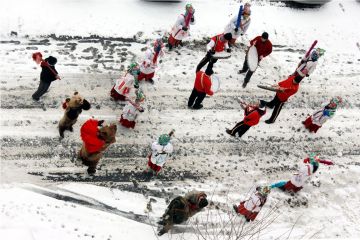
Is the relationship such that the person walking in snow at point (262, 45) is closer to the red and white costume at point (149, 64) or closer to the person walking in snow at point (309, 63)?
the person walking in snow at point (309, 63)

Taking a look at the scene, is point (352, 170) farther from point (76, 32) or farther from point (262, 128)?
point (76, 32)

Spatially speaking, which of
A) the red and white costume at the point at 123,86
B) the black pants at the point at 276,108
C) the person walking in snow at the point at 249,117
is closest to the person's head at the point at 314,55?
the black pants at the point at 276,108

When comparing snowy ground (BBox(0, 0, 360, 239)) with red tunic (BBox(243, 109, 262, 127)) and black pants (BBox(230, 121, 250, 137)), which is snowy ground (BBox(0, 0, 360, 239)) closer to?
black pants (BBox(230, 121, 250, 137))

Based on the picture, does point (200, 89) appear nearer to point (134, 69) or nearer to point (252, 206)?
point (134, 69)

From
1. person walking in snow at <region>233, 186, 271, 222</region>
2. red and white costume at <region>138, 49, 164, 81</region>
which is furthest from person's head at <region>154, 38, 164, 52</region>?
person walking in snow at <region>233, 186, 271, 222</region>

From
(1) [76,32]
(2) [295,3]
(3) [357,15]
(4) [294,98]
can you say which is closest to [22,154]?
(1) [76,32]

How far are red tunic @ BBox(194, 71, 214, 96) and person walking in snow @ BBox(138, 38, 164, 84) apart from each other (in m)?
1.24

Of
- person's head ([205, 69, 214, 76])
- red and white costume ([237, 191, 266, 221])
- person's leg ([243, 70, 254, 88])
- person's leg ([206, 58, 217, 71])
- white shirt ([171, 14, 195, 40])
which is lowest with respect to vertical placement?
red and white costume ([237, 191, 266, 221])

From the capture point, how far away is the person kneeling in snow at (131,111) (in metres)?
10.0

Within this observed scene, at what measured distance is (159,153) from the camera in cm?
931

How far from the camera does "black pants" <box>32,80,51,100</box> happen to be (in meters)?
10.5

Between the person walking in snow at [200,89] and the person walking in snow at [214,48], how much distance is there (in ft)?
1.13

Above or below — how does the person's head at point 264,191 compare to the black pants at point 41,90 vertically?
below

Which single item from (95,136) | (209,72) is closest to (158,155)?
(95,136)
